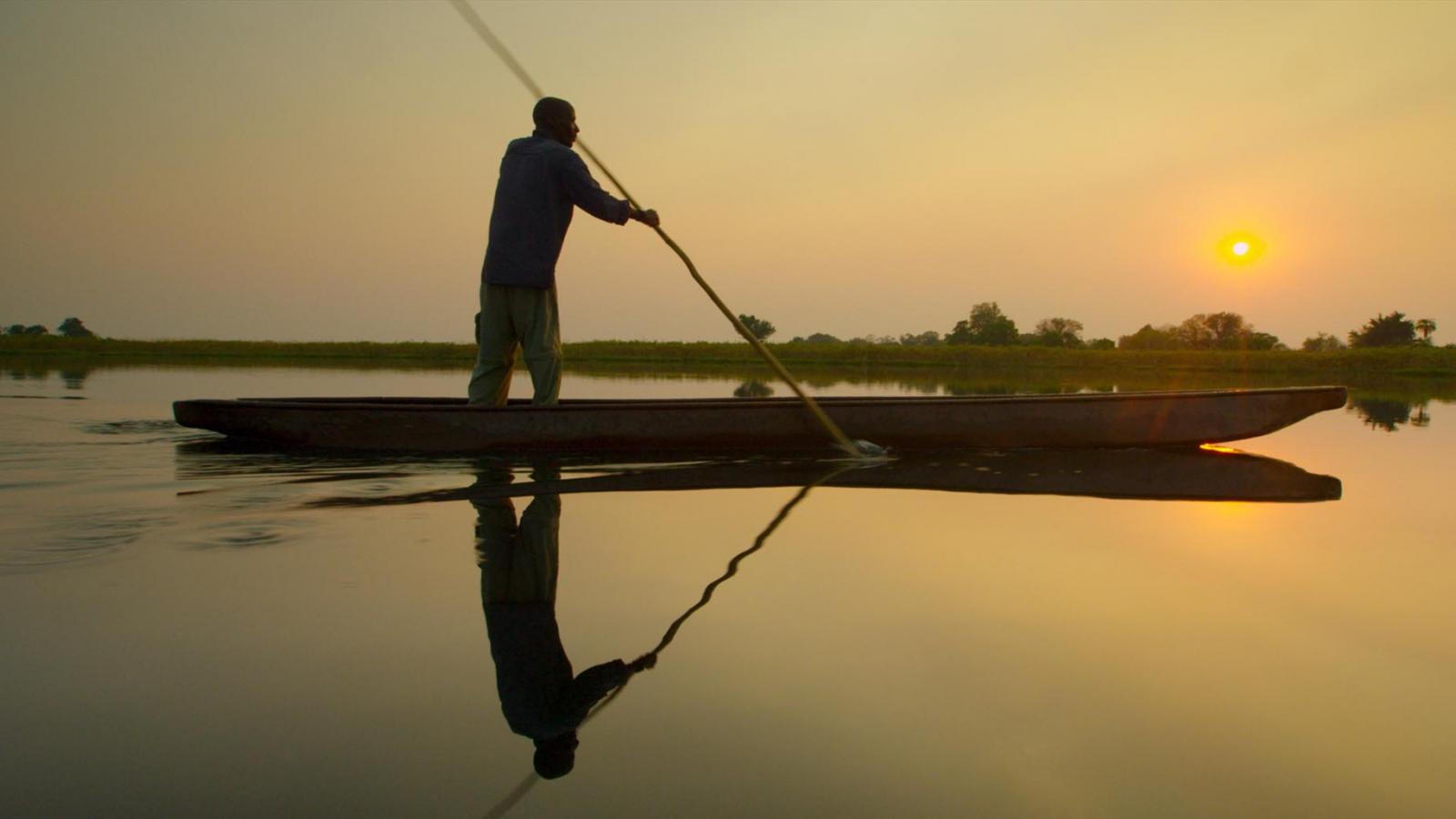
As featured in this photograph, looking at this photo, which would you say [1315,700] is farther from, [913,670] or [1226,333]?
[1226,333]

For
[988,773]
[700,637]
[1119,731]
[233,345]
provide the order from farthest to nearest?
1. [233,345]
2. [700,637]
3. [1119,731]
4. [988,773]

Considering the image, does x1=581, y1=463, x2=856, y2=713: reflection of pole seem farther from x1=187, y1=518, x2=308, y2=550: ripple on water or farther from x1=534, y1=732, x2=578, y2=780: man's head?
x1=187, y1=518, x2=308, y2=550: ripple on water

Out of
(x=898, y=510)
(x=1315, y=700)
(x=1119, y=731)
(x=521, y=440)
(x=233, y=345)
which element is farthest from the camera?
(x=233, y=345)

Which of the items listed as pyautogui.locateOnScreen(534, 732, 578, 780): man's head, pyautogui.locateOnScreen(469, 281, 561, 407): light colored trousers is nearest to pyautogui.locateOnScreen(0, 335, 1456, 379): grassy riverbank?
pyautogui.locateOnScreen(469, 281, 561, 407): light colored trousers

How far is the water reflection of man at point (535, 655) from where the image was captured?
180cm

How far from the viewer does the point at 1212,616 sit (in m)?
2.69

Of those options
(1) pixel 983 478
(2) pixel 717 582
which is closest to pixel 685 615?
(2) pixel 717 582

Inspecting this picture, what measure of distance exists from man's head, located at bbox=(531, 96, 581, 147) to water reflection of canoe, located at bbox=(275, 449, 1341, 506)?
2.26 m

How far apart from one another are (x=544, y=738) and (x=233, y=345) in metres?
46.6

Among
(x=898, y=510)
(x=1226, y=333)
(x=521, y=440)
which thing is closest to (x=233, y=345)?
(x=521, y=440)

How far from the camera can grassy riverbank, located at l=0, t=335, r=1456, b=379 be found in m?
32.4

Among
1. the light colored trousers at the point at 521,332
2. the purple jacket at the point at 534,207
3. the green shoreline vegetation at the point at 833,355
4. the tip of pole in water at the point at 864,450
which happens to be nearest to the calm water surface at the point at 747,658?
the tip of pole in water at the point at 864,450

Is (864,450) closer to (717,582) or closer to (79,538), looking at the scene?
(717,582)

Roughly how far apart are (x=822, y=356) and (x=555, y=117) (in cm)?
3149
